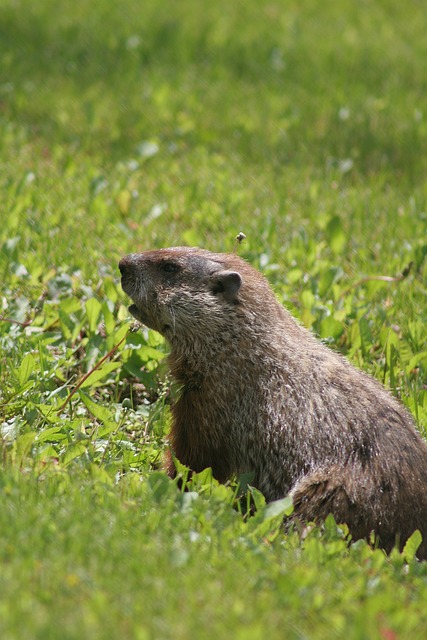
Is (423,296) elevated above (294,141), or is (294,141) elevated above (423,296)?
(294,141)

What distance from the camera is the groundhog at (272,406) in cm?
369

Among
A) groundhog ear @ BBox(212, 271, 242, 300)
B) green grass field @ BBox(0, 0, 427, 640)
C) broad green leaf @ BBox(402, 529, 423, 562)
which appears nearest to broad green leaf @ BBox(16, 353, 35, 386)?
green grass field @ BBox(0, 0, 427, 640)

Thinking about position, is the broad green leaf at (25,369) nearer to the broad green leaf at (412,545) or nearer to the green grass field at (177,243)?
the green grass field at (177,243)

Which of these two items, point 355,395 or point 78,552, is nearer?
point 78,552

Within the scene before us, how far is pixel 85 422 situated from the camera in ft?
13.8

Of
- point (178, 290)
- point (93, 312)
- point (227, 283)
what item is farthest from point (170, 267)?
point (93, 312)

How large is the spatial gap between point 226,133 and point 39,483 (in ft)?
16.7

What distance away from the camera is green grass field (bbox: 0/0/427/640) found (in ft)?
8.69

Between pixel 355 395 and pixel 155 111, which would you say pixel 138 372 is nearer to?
pixel 355 395

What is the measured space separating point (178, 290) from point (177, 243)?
1.64 metres

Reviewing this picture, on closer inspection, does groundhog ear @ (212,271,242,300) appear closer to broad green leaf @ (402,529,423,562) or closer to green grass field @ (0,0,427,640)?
green grass field @ (0,0,427,640)

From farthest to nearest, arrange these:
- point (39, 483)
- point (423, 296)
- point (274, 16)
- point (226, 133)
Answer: point (274, 16) < point (226, 133) < point (423, 296) < point (39, 483)

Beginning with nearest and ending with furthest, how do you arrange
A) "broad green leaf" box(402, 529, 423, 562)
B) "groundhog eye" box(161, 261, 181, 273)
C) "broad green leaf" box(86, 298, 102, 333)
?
1. "broad green leaf" box(402, 529, 423, 562)
2. "groundhog eye" box(161, 261, 181, 273)
3. "broad green leaf" box(86, 298, 102, 333)

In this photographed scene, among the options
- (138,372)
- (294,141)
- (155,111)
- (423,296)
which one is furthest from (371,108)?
(138,372)
